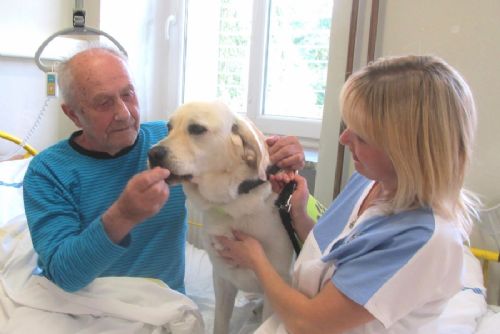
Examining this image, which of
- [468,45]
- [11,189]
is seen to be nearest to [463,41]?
[468,45]

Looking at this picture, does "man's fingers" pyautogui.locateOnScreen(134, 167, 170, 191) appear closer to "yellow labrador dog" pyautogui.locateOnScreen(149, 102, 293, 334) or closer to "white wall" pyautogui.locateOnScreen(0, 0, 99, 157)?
"yellow labrador dog" pyautogui.locateOnScreen(149, 102, 293, 334)

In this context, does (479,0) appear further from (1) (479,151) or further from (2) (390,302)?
(2) (390,302)

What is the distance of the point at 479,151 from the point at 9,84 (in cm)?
191

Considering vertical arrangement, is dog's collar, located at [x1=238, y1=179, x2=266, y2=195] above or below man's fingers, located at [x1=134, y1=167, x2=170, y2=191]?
below

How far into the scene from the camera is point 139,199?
2.83ft

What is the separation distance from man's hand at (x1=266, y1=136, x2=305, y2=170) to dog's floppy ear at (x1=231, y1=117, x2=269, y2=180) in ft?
0.19

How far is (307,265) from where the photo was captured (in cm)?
90

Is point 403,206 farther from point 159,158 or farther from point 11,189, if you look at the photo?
point 11,189

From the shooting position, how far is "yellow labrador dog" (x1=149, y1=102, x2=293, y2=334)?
1.07 meters

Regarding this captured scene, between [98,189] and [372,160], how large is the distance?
749 mm

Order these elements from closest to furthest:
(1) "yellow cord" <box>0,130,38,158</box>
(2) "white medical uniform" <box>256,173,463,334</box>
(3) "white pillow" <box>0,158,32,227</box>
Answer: (2) "white medical uniform" <box>256,173,463,334</box> → (3) "white pillow" <box>0,158,32,227</box> → (1) "yellow cord" <box>0,130,38,158</box>

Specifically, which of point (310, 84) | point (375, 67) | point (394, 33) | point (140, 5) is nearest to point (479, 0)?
point (394, 33)

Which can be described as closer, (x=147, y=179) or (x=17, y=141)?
(x=147, y=179)

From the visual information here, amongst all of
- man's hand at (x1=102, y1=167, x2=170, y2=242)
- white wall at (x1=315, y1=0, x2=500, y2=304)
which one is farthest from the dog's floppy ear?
white wall at (x1=315, y1=0, x2=500, y2=304)
